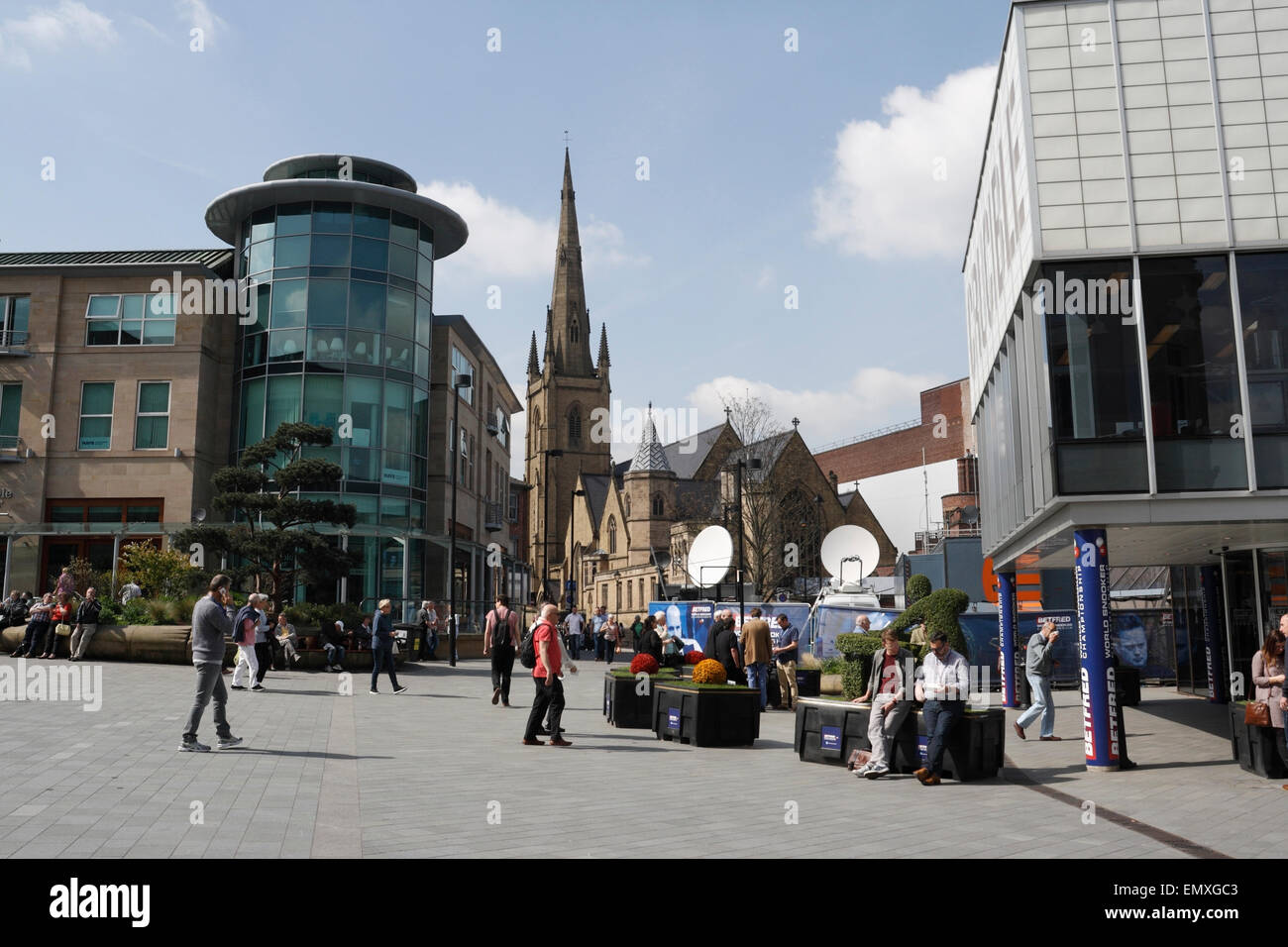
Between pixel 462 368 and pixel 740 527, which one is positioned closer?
pixel 740 527

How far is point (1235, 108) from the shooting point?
525 inches

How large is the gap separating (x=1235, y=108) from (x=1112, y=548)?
23.3 ft

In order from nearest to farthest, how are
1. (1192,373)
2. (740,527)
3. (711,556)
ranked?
1. (1192,373)
2. (711,556)
3. (740,527)

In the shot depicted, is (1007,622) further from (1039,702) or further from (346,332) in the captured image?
(346,332)

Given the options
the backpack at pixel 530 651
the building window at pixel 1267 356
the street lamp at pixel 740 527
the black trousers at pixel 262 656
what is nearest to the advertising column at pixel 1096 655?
the building window at pixel 1267 356

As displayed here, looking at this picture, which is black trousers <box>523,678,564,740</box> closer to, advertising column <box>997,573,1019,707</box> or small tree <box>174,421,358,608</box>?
advertising column <box>997,573,1019,707</box>

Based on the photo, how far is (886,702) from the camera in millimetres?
11328

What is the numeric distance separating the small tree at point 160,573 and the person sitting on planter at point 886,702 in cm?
2114

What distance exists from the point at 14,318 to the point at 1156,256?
35.4 meters

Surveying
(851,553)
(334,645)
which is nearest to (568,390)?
(851,553)

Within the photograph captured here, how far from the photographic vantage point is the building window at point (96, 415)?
34438 mm

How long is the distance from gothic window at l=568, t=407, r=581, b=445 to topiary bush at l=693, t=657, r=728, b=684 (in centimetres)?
8950

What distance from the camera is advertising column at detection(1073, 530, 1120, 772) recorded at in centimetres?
1213
